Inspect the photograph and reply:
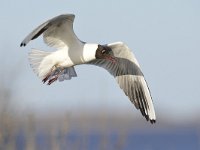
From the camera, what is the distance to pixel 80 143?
565 cm

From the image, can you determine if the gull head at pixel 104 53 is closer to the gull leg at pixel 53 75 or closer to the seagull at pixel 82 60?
the seagull at pixel 82 60

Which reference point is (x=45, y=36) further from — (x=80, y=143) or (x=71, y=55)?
(x=80, y=143)

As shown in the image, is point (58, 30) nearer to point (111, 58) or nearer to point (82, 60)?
point (82, 60)

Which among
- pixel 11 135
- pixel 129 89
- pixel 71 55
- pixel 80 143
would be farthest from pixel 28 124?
pixel 129 89

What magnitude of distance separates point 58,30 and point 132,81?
39.4 inches

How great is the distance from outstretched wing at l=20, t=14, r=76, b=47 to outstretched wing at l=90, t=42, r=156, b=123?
1.75 feet

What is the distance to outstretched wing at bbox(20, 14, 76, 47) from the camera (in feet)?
19.1

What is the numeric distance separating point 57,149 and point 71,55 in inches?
46.9

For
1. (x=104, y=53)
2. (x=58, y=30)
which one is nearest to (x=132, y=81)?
(x=104, y=53)

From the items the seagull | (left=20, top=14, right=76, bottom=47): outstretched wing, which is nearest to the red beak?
the seagull

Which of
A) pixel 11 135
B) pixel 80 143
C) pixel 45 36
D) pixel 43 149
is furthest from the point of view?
pixel 45 36

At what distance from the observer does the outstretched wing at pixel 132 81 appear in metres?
6.75

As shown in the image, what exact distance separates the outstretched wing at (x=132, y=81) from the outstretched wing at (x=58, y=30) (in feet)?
1.75

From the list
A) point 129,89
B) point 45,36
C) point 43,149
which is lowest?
point 43,149
